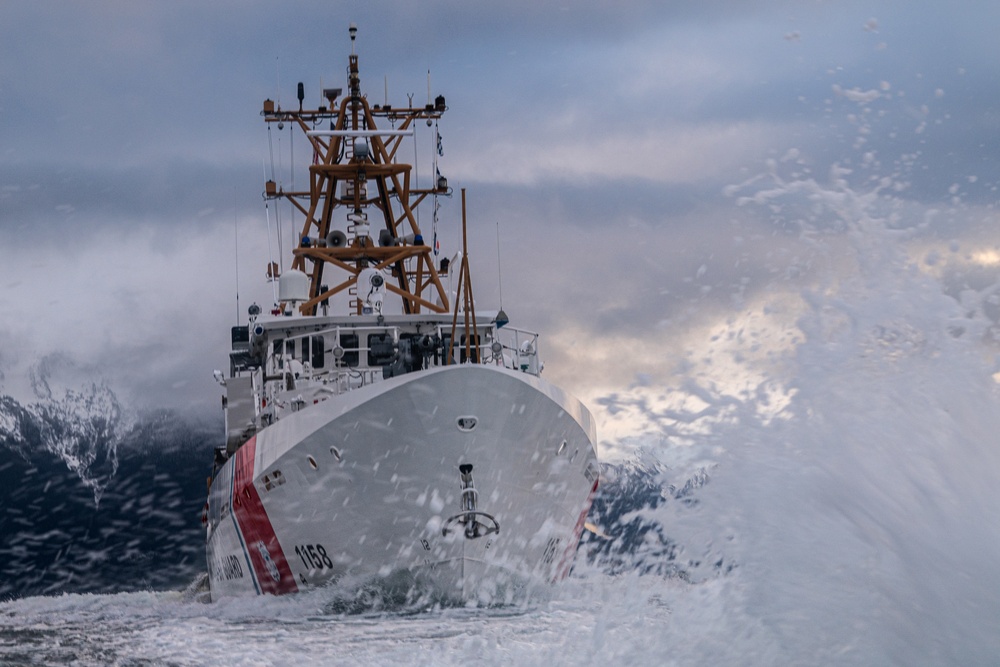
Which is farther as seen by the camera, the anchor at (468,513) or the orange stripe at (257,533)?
the orange stripe at (257,533)

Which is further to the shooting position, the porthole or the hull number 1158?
the hull number 1158

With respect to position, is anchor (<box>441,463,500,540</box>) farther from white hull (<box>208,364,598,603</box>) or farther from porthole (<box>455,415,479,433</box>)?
porthole (<box>455,415,479,433</box>)

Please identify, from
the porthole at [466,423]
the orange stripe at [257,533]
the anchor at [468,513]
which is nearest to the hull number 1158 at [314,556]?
the orange stripe at [257,533]

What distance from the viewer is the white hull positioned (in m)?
21.1

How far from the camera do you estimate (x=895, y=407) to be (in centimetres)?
1622

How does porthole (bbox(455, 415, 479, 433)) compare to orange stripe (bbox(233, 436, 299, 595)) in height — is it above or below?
above

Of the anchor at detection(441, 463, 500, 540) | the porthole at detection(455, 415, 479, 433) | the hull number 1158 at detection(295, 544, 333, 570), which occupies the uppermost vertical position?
the porthole at detection(455, 415, 479, 433)

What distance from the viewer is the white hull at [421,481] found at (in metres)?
21.1

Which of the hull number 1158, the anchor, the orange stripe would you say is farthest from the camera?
the orange stripe

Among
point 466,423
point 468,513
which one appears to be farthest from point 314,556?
point 466,423

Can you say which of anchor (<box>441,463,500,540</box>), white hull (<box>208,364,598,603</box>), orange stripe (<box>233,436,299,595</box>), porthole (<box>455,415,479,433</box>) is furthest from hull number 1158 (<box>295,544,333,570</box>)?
porthole (<box>455,415,479,433</box>)

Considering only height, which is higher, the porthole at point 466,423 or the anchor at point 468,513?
the porthole at point 466,423

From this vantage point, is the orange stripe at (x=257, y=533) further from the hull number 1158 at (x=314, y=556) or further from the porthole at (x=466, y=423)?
the porthole at (x=466, y=423)

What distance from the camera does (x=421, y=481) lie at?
21.2m
